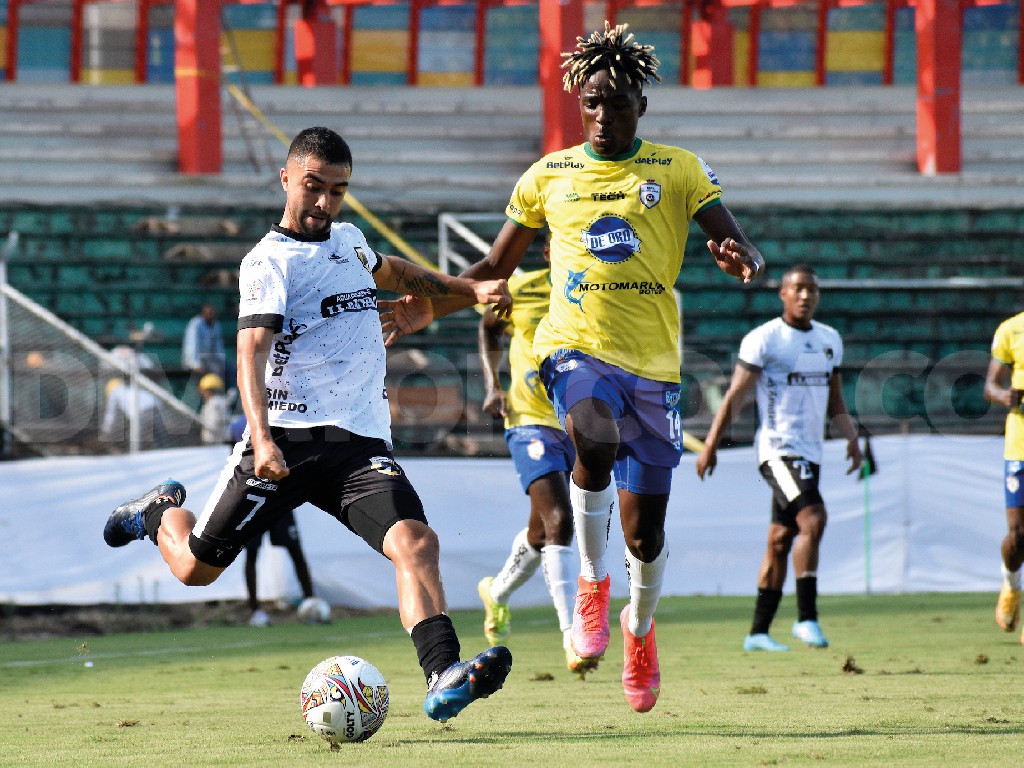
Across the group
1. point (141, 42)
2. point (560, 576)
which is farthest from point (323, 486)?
point (141, 42)

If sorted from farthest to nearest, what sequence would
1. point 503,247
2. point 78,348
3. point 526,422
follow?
point 78,348 → point 526,422 → point 503,247

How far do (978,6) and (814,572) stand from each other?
1115 inches

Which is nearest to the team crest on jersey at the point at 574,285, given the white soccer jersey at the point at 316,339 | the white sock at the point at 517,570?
the white soccer jersey at the point at 316,339

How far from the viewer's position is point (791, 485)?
1049cm

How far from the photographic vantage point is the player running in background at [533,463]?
906cm

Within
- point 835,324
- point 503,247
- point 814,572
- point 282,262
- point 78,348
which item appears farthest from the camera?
point 835,324

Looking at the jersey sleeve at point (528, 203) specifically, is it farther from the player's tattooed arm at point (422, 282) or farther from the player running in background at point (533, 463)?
the player running in background at point (533, 463)

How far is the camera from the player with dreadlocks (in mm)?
6672

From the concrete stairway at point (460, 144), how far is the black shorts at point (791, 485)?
42.4ft

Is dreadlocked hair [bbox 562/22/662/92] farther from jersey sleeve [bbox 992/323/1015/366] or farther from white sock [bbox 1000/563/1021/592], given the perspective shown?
white sock [bbox 1000/563/1021/592]

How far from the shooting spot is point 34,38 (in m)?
34.6

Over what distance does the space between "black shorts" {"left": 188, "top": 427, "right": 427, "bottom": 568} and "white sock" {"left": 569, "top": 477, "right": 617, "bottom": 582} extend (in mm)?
1260

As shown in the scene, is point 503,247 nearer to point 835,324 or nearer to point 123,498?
point 123,498

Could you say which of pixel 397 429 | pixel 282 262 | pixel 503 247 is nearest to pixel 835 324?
pixel 397 429
